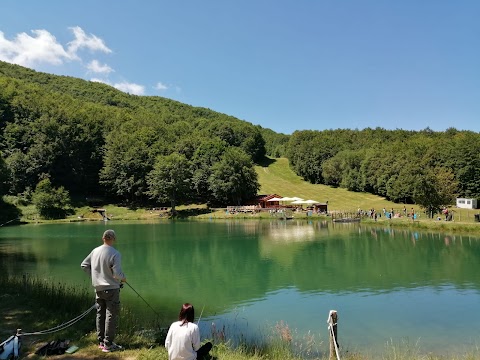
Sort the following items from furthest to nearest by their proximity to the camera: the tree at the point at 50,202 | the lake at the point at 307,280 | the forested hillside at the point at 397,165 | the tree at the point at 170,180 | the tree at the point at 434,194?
the tree at the point at 170,180
the tree at the point at 50,202
the forested hillside at the point at 397,165
the tree at the point at 434,194
the lake at the point at 307,280

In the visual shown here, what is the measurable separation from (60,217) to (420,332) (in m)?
59.5

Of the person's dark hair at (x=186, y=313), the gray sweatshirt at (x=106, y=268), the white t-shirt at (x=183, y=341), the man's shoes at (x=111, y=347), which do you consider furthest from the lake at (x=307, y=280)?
the person's dark hair at (x=186, y=313)

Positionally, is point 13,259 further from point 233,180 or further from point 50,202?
point 233,180

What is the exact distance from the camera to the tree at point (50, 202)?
195 ft

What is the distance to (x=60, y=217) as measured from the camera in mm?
61188

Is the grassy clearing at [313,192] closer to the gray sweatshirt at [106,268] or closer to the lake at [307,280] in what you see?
the lake at [307,280]

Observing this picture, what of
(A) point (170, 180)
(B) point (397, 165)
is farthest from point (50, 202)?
(B) point (397, 165)

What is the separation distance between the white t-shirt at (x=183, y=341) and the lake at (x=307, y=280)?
192 inches

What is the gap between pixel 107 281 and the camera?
686cm

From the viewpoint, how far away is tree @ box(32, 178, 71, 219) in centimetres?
5938

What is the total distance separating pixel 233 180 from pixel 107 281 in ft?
195

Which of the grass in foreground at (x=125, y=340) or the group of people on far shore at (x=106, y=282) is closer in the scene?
the group of people on far shore at (x=106, y=282)

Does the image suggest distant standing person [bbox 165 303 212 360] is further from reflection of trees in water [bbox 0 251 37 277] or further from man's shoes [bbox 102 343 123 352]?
reflection of trees in water [bbox 0 251 37 277]

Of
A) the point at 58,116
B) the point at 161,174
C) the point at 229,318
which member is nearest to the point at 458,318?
the point at 229,318
